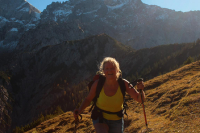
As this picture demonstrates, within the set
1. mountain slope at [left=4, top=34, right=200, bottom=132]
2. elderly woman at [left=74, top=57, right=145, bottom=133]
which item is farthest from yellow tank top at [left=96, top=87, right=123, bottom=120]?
mountain slope at [left=4, top=34, right=200, bottom=132]

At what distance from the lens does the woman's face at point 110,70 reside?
169 inches

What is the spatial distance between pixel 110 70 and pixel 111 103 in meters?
1.04

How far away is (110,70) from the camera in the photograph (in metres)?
4.30

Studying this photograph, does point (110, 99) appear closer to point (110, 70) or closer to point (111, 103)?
point (111, 103)

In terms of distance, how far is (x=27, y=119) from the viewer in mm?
140250

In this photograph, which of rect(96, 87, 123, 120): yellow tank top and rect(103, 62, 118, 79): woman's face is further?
rect(103, 62, 118, 79): woman's face

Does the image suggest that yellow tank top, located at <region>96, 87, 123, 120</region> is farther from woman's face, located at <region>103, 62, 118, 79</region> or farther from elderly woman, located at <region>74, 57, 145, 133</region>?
woman's face, located at <region>103, 62, 118, 79</region>

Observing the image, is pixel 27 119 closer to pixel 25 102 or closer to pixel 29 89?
pixel 25 102

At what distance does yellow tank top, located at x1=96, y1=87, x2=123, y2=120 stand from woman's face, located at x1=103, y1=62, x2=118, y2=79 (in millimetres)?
506

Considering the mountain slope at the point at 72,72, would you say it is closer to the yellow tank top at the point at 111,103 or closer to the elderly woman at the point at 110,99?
the elderly woman at the point at 110,99

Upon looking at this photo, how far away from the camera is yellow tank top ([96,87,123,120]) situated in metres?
4.12

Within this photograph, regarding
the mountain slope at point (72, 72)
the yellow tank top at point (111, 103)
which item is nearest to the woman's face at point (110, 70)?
the yellow tank top at point (111, 103)

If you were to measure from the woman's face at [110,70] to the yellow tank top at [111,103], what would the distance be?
1.66 ft

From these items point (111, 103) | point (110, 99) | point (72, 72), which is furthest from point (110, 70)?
point (72, 72)
